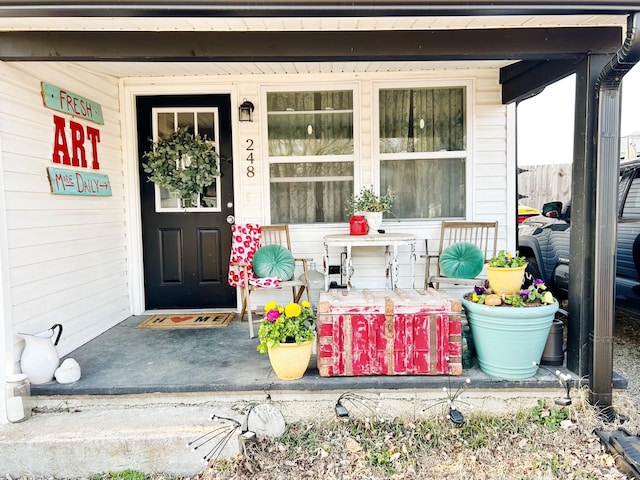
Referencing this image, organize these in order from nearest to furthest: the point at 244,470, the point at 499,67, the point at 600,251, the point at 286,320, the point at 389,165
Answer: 1. the point at 244,470
2. the point at 600,251
3. the point at 286,320
4. the point at 499,67
5. the point at 389,165

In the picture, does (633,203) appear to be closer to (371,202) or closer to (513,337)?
(513,337)

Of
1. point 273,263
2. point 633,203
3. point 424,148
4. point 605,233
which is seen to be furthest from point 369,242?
point 633,203

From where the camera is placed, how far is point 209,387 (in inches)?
93.8

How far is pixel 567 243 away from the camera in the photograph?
363 cm

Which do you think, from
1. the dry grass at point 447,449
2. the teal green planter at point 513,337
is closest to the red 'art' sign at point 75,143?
the dry grass at point 447,449

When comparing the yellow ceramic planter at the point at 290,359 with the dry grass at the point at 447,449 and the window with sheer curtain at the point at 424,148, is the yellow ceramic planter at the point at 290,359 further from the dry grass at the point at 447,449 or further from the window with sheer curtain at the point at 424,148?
the window with sheer curtain at the point at 424,148

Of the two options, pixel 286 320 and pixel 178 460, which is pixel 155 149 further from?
pixel 178 460

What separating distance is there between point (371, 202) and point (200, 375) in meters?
1.98

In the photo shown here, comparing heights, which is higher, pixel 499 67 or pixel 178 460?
pixel 499 67

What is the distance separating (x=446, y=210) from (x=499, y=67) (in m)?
1.31

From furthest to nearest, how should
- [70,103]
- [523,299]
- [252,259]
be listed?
[252,259] < [70,103] < [523,299]

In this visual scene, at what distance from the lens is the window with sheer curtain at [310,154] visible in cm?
388

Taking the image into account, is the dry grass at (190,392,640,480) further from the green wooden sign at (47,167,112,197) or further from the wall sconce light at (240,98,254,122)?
the wall sconce light at (240,98,254,122)

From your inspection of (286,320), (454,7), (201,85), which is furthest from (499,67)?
(286,320)
